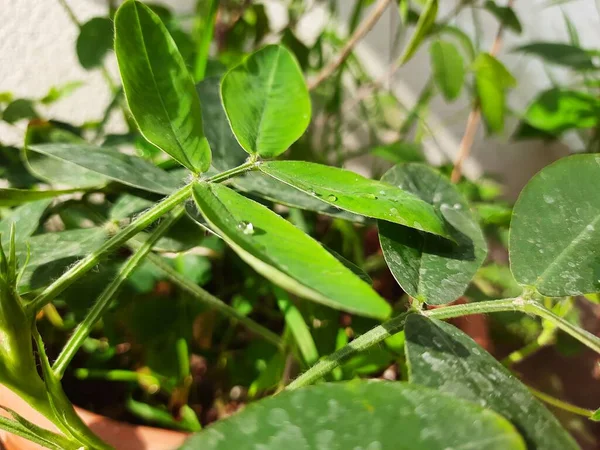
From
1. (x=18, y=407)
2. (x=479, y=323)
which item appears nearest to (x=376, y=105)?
(x=479, y=323)

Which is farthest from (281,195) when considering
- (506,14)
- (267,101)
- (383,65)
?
(383,65)

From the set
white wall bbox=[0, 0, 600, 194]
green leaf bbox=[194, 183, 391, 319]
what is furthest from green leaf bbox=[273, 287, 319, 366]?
white wall bbox=[0, 0, 600, 194]

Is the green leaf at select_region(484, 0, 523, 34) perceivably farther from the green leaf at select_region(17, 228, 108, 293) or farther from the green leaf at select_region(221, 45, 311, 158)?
the green leaf at select_region(17, 228, 108, 293)

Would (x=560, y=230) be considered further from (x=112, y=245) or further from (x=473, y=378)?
(x=112, y=245)

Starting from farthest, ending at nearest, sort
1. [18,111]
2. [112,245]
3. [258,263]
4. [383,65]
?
[383,65] < [18,111] < [112,245] < [258,263]

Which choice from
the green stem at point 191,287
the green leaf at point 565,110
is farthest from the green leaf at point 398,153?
the green stem at point 191,287

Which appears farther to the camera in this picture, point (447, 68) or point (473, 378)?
point (447, 68)

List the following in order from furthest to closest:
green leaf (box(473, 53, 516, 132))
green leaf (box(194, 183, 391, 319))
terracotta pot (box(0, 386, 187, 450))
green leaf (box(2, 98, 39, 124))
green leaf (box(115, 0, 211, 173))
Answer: green leaf (box(473, 53, 516, 132)) < green leaf (box(2, 98, 39, 124)) < terracotta pot (box(0, 386, 187, 450)) < green leaf (box(115, 0, 211, 173)) < green leaf (box(194, 183, 391, 319))

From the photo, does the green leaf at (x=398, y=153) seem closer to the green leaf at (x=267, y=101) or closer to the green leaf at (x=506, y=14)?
the green leaf at (x=506, y=14)
